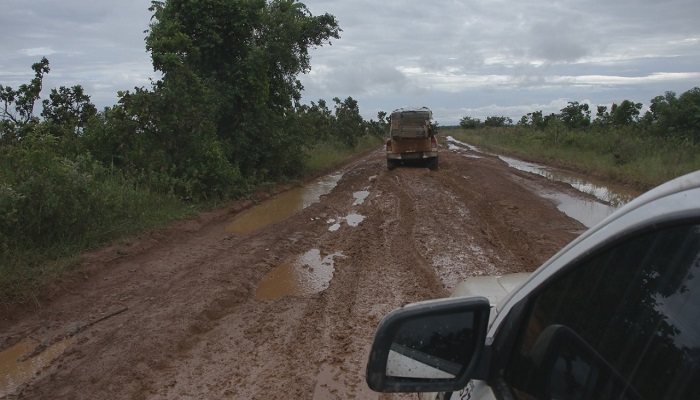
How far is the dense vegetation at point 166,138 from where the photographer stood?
7410 millimetres

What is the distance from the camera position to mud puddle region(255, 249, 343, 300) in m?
6.30

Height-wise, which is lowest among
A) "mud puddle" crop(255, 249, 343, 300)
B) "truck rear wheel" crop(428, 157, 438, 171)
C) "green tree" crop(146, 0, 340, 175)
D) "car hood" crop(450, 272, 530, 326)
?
"mud puddle" crop(255, 249, 343, 300)

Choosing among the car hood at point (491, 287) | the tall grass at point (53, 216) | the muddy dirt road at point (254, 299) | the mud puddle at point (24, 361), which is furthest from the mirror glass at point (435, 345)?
the tall grass at point (53, 216)

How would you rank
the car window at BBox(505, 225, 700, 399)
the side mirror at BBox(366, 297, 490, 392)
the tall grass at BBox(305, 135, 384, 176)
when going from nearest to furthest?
the car window at BBox(505, 225, 700, 399), the side mirror at BBox(366, 297, 490, 392), the tall grass at BBox(305, 135, 384, 176)

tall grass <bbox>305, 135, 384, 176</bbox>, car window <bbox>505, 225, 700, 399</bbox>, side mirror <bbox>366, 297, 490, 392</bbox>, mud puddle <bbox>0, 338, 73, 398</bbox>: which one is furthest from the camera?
tall grass <bbox>305, 135, 384, 176</bbox>

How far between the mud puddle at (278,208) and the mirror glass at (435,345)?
27.9 feet

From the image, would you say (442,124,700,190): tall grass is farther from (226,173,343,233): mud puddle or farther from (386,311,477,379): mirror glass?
(386,311,477,379): mirror glass

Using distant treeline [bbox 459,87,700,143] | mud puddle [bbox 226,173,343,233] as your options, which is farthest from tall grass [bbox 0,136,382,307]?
distant treeline [bbox 459,87,700,143]

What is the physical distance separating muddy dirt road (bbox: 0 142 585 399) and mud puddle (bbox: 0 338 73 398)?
39 millimetres

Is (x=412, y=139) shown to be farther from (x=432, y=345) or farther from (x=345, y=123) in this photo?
(x=432, y=345)

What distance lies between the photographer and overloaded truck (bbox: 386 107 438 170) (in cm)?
1980

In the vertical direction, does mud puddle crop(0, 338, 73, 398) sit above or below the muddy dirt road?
below

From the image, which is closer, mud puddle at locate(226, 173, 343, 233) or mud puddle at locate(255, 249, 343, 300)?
mud puddle at locate(255, 249, 343, 300)

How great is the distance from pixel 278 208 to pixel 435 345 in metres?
11.3
